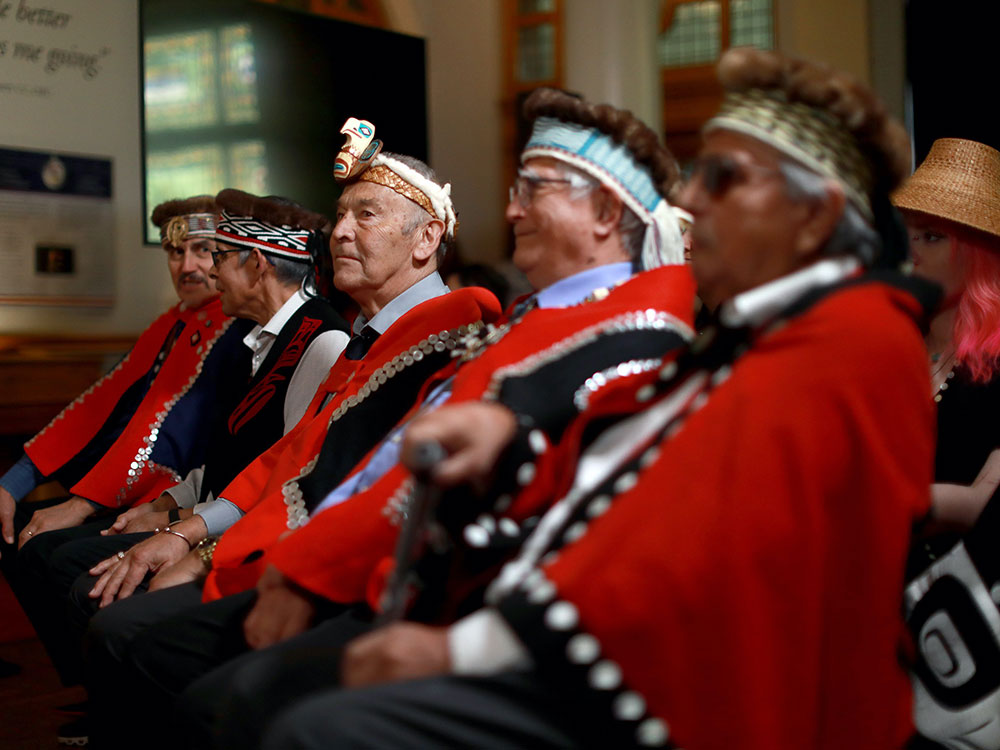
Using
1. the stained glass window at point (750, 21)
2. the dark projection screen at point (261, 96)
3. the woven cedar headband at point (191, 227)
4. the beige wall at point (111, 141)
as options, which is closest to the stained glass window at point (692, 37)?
the stained glass window at point (750, 21)

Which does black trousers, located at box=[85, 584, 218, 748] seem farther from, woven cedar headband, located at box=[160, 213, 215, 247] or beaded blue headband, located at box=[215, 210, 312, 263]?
woven cedar headband, located at box=[160, 213, 215, 247]

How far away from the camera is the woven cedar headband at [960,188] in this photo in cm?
221

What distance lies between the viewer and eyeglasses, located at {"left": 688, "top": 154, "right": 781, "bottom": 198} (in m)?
1.31

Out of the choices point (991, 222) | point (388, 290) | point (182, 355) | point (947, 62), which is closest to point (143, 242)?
point (182, 355)

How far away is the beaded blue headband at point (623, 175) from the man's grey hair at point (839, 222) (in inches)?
20.3

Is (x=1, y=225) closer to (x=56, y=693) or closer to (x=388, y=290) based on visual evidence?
(x=56, y=693)

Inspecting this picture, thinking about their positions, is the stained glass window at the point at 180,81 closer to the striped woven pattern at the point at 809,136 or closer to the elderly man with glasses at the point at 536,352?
the elderly man with glasses at the point at 536,352

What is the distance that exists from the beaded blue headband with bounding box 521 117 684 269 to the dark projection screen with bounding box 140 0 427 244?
366 centimetres

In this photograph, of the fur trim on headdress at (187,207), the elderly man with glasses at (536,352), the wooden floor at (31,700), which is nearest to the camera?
the elderly man with glasses at (536,352)

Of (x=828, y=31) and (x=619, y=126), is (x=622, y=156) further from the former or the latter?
(x=828, y=31)

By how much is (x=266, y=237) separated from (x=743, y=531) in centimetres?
208

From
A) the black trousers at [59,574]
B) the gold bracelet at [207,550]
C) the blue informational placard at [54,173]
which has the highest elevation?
the blue informational placard at [54,173]

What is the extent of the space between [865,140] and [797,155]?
0.36 ft

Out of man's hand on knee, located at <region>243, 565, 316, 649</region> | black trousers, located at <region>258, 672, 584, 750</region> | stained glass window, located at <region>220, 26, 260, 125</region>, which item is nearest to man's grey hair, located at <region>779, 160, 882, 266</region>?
black trousers, located at <region>258, 672, 584, 750</region>
